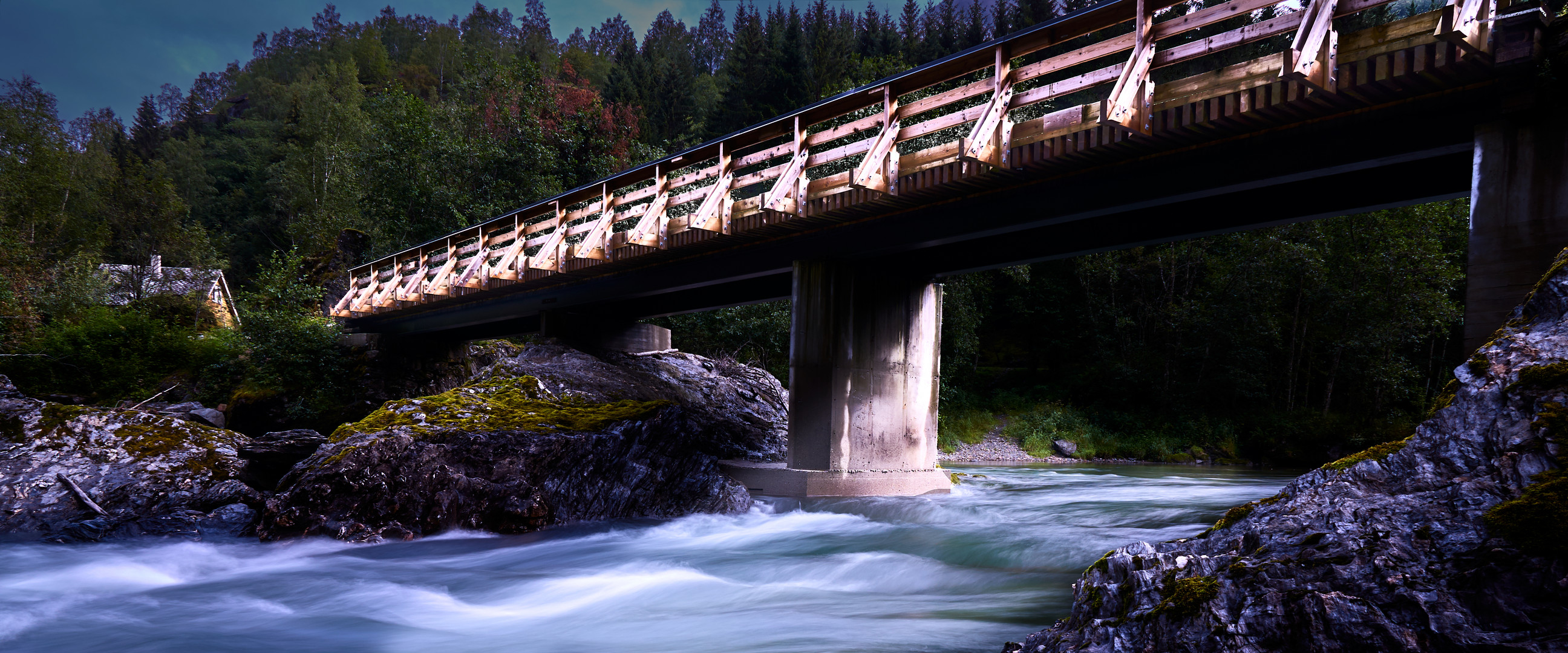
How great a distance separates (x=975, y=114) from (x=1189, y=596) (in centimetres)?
826

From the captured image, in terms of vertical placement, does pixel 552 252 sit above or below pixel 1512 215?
above

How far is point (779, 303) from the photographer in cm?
3422

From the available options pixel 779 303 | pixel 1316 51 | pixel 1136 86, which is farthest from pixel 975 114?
pixel 779 303

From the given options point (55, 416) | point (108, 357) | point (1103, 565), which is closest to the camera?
point (1103, 565)

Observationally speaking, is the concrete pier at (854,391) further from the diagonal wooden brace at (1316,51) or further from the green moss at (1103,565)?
the green moss at (1103,565)

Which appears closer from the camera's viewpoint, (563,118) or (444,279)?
(444,279)

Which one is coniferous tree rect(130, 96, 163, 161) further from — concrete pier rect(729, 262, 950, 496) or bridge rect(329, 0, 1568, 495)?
concrete pier rect(729, 262, 950, 496)

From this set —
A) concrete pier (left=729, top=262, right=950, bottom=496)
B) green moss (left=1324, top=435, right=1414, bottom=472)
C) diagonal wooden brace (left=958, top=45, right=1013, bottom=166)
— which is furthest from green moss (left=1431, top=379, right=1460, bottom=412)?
concrete pier (left=729, top=262, right=950, bottom=496)

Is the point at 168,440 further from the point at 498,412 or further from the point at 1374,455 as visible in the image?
the point at 1374,455

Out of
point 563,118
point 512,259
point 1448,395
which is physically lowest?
point 1448,395

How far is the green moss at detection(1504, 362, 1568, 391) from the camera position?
366 cm

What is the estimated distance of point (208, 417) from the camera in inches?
771

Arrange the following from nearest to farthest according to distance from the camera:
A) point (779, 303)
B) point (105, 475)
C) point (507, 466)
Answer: point (105, 475) → point (507, 466) → point (779, 303)

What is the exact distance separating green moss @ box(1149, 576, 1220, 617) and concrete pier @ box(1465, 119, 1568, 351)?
554cm
